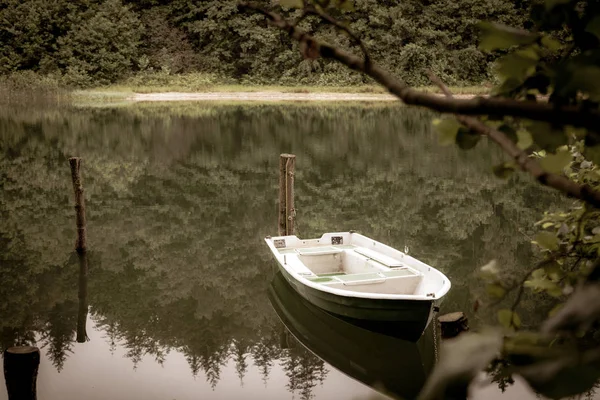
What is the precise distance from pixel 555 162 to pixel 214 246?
10.9 meters

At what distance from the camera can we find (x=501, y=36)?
744 millimetres

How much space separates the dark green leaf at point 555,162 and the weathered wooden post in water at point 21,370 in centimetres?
456

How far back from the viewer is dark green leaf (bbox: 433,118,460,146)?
3.08 ft

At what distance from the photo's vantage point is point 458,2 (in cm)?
4544

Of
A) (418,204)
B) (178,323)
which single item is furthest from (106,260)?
(418,204)

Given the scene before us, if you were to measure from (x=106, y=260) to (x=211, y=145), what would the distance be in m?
13.5

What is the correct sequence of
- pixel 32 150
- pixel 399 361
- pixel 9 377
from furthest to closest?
pixel 32 150 < pixel 399 361 < pixel 9 377

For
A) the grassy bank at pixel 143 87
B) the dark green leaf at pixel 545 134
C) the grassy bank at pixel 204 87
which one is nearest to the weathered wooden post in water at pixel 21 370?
the dark green leaf at pixel 545 134

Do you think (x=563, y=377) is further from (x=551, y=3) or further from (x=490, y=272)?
(x=490, y=272)

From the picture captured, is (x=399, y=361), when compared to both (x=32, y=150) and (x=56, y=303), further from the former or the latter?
(x=32, y=150)

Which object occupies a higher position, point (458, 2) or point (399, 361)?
point (458, 2)

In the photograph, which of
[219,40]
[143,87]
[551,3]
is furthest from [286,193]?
[219,40]

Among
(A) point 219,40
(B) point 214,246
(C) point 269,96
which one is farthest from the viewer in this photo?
(A) point 219,40

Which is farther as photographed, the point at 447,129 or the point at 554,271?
the point at 554,271
